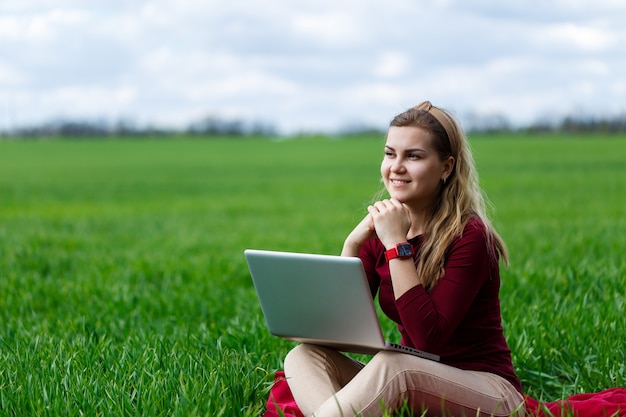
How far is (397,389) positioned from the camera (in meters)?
3.41

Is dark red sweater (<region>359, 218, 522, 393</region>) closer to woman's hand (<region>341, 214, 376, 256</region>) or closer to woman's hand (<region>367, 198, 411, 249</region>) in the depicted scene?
woman's hand (<region>341, 214, 376, 256</region>)

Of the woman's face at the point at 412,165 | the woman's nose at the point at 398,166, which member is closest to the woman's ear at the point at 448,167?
the woman's face at the point at 412,165

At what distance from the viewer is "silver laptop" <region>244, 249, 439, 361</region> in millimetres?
3359

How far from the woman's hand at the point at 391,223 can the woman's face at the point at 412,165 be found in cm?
13

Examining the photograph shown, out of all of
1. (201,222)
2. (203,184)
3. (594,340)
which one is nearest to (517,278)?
(594,340)

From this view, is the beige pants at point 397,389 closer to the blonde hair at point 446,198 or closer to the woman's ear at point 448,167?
the blonde hair at point 446,198

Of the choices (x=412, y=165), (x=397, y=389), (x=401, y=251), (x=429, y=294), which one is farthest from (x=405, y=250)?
(x=397, y=389)

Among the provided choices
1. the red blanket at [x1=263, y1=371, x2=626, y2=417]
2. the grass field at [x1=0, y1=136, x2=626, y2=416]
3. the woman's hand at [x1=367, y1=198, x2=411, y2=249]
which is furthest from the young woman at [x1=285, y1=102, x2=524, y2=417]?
the grass field at [x1=0, y1=136, x2=626, y2=416]

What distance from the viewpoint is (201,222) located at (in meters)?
16.1

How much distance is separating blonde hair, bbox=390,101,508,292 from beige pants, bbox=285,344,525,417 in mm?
371

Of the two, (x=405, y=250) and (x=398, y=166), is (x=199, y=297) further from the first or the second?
(x=405, y=250)

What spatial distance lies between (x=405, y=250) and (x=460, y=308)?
320mm

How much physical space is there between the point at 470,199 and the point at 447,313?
1.87ft

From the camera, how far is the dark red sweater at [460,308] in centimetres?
341
